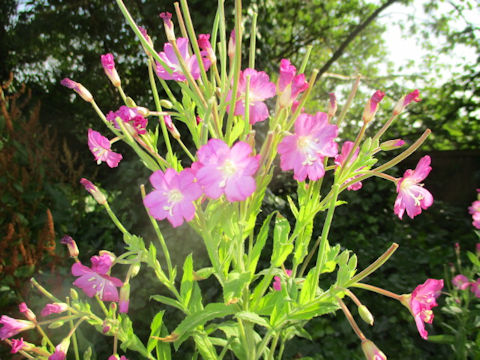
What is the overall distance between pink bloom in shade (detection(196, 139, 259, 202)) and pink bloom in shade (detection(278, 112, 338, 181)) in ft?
0.24

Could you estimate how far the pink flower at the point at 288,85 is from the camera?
0.63 metres

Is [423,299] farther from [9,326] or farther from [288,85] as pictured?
[9,326]

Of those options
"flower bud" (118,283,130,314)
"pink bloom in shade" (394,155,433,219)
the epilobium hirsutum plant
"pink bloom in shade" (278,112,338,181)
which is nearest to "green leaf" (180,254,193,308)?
the epilobium hirsutum plant

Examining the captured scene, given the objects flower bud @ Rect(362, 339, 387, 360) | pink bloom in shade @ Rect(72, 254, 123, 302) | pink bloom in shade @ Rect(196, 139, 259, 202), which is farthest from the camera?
pink bloom in shade @ Rect(72, 254, 123, 302)

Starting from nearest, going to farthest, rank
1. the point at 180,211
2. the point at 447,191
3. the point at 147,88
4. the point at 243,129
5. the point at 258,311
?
the point at 180,211
the point at 243,129
the point at 258,311
the point at 147,88
the point at 447,191

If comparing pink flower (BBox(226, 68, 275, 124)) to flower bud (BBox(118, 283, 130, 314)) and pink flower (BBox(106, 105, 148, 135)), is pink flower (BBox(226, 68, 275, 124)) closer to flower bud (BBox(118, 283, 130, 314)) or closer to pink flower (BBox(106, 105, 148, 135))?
pink flower (BBox(106, 105, 148, 135))

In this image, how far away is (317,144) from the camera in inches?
24.7

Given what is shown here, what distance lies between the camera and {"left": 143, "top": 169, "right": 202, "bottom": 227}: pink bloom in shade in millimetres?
576

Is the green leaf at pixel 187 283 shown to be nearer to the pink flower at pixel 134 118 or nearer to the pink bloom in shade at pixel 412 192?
the pink flower at pixel 134 118

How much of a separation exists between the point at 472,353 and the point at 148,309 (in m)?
1.78

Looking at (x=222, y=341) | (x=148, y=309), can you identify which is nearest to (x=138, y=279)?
(x=148, y=309)

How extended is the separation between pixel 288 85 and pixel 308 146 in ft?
0.36

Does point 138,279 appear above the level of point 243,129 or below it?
below

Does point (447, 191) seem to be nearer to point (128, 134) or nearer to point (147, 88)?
point (147, 88)
